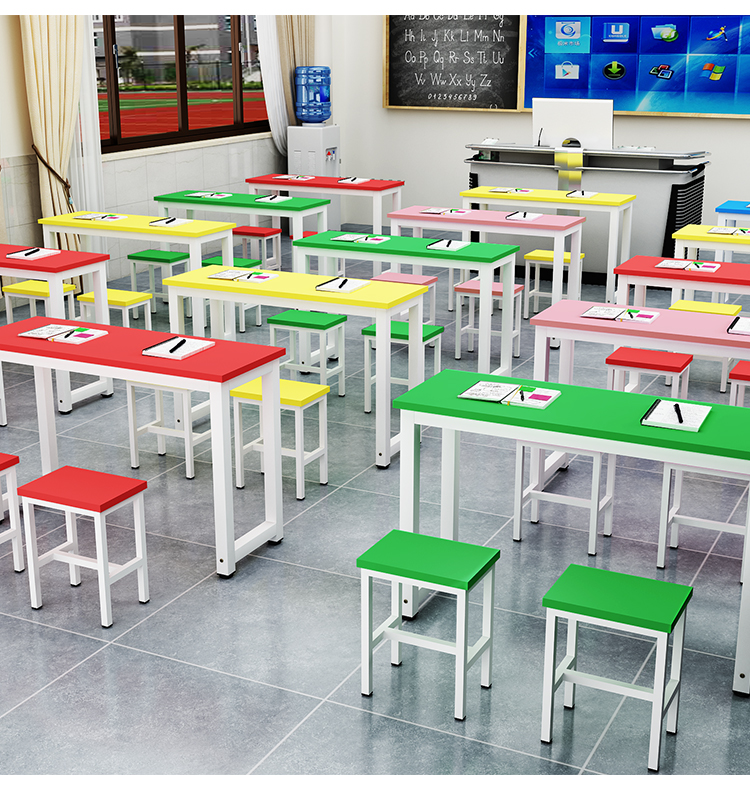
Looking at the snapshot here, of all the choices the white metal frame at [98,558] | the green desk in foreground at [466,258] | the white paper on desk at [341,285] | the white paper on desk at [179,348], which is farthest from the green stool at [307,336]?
the white metal frame at [98,558]

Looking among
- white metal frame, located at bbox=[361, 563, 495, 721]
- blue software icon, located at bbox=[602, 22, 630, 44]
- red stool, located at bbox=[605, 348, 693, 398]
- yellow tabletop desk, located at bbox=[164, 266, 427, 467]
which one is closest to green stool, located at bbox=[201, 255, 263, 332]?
yellow tabletop desk, located at bbox=[164, 266, 427, 467]

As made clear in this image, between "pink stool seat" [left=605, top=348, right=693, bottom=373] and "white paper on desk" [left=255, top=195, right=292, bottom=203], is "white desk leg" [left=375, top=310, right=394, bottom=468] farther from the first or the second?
"white paper on desk" [left=255, top=195, right=292, bottom=203]

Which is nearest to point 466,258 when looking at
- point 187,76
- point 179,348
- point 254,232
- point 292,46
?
point 179,348

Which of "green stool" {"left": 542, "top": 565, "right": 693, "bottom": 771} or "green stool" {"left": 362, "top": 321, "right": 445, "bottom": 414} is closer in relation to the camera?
"green stool" {"left": 542, "top": 565, "right": 693, "bottom": 771}

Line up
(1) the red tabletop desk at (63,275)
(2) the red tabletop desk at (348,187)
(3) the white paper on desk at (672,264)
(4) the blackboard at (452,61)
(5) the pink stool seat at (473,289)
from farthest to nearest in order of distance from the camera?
(4) the blackboard at (452,61) → (2) the red tabletop desk at (348,187) → (5) the pink stool seat at (473,289) → (1) the red tabletop desk at (63,275) → (3) the white paper on desk at (672,264)

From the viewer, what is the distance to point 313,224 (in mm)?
10516

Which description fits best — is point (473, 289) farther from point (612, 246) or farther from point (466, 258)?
point (612, 246)

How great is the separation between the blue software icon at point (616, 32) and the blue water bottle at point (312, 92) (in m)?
2.84

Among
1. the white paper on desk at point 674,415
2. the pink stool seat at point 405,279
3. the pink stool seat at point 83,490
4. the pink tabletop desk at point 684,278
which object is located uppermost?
the pink tabletop desk at point 684,278

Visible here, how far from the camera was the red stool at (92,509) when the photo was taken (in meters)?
3.26

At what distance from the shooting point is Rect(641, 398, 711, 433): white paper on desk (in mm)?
2906

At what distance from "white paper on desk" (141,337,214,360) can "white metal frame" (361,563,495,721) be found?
4.09 ft

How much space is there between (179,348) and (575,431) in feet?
5.17

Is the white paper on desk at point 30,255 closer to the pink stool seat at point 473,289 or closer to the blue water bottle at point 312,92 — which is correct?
the pink stool seat at point 473,289
